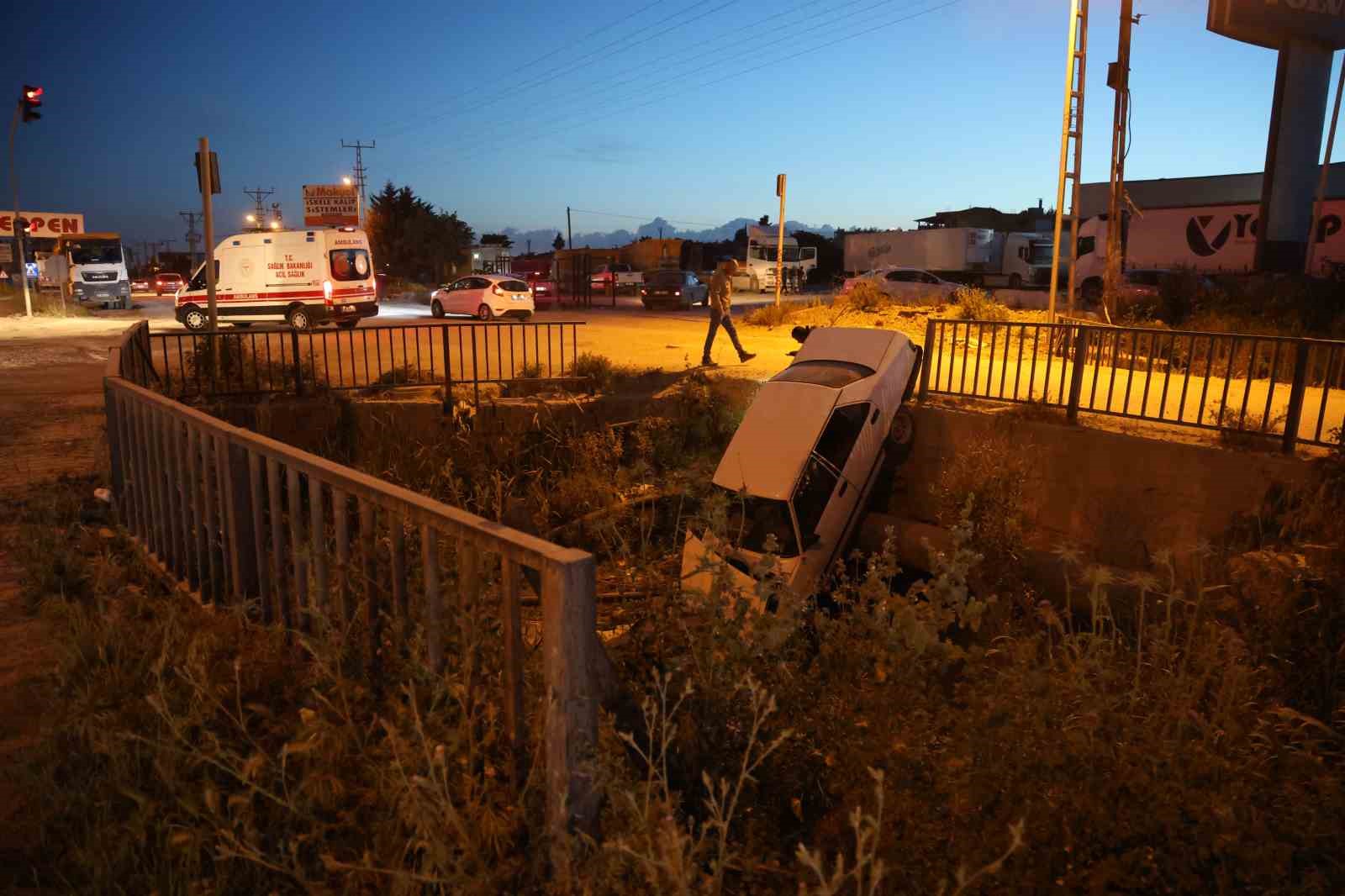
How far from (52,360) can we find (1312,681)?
805 inches

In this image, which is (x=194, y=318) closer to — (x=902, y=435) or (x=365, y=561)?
(x=902, y=435)

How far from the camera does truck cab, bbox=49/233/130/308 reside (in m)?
37.2

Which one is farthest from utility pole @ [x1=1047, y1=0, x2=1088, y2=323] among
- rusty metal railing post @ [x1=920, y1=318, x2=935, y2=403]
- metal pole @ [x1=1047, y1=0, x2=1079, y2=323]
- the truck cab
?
the truck cab

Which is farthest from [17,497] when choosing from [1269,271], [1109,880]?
[1269,271]

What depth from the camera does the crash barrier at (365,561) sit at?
8.20 feet

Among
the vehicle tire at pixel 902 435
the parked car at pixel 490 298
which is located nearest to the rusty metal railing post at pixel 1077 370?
the vehicle tire at pixel 902 435

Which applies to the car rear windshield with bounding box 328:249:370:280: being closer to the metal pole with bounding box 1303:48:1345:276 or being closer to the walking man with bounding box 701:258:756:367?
the walking man with bounding box 701:258:756:367

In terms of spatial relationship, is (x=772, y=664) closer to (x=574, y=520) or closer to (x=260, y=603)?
(x=260, y=603)

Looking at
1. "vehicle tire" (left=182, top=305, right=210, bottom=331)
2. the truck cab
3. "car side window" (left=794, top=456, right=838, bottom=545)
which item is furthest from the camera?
the truck cab

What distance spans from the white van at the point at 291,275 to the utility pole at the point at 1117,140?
58.4ft

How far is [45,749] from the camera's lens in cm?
321

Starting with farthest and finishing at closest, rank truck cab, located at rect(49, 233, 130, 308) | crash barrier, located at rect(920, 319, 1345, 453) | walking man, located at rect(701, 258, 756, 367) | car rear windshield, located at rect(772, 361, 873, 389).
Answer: truck cab, located at rect(49, 233, 130, 308) → walking man, located at rect(701, 258, 756, 367) → car rear windshield, located at rect(772, 361, 873, 389) → crash barrier, located at rect(920, 319, 1345, 453)

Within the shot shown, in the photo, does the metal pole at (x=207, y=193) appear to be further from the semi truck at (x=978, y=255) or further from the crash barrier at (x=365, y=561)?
the semi truck at (x=978, y=255)

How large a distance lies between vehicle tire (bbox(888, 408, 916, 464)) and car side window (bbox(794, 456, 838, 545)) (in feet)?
5.63
